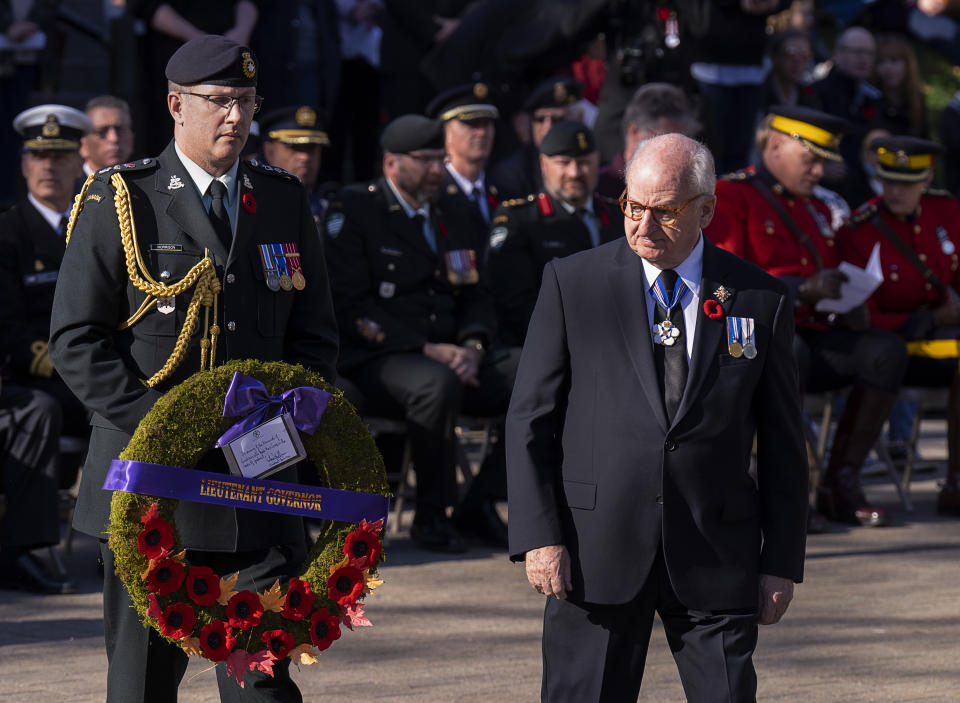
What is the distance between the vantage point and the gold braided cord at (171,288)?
15.0ft

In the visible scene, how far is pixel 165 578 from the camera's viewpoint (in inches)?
172

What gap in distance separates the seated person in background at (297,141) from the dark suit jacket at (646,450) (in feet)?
17.5

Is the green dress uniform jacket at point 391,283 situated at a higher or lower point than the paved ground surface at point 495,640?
higher

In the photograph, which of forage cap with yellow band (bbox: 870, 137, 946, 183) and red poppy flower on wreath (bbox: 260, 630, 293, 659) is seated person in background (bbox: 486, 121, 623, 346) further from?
red poppy flower on wreath (bbox: 260, 630, 293, 659)

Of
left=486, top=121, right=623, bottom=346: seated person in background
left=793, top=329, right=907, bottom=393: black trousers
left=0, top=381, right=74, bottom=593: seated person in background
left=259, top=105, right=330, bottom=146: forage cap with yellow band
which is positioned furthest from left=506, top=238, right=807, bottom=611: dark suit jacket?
left=259, top=105, right=330, bottom=146: forage cap with yellow band

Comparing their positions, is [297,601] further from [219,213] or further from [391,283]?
[391,283]

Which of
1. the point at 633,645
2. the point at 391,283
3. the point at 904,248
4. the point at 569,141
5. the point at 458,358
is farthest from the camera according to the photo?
the point at 904,248

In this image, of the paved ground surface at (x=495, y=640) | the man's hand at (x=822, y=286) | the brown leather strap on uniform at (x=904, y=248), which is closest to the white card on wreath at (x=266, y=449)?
the paved ground surface at (x=495, y=640)

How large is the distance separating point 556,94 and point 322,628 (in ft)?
22.7

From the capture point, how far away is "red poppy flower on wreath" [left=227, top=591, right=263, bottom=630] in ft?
14.5

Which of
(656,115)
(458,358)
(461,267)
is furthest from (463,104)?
(458,358)

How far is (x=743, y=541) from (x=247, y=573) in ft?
4.61

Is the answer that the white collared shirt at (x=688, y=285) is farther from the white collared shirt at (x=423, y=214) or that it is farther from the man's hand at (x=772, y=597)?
the white collared shirt at (x=423, y=214)

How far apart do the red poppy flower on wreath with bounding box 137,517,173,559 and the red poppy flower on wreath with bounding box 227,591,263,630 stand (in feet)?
0.76
